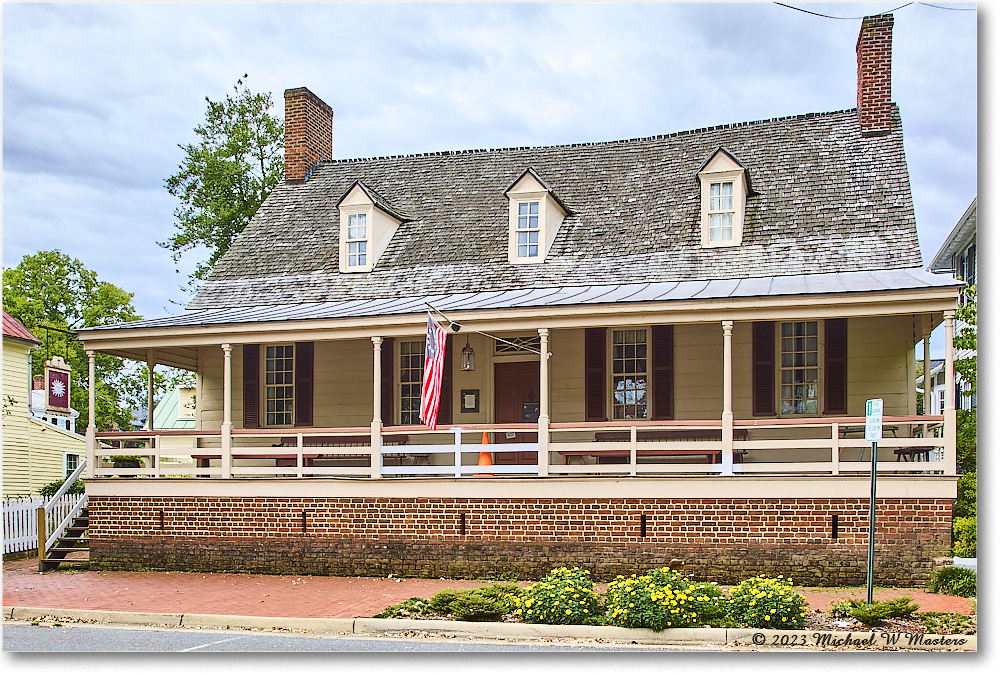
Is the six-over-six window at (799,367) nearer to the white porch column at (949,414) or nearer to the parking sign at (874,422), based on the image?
the white porch column at (949,414)

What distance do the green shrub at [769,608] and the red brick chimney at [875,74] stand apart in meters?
10.6

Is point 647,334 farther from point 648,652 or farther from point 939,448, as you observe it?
point 648,652

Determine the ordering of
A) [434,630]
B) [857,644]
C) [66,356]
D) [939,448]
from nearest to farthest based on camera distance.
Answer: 1. [857,644]
2. [434,630]
3. [939,448]
4. [66,356]

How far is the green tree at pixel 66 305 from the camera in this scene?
29.6m

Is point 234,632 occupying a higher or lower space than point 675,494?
lower

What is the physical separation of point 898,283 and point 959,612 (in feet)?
15.2

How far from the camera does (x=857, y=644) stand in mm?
9594

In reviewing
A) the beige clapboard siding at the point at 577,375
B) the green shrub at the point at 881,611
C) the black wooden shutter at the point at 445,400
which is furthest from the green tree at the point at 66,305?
the green shrub at the point at 881,611

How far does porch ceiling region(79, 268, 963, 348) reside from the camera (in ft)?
43.7

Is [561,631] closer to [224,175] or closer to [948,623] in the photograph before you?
[948,623]

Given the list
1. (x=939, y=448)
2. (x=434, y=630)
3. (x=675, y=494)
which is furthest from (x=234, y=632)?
(x=939, y=448)

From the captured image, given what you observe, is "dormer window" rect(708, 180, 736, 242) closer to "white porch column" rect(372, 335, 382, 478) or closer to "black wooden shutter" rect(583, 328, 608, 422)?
"black wooden shutter" rect(583, 328, 608, 422)

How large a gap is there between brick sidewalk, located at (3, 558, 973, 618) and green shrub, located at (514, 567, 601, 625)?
1.96m

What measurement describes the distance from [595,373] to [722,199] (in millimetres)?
3694
